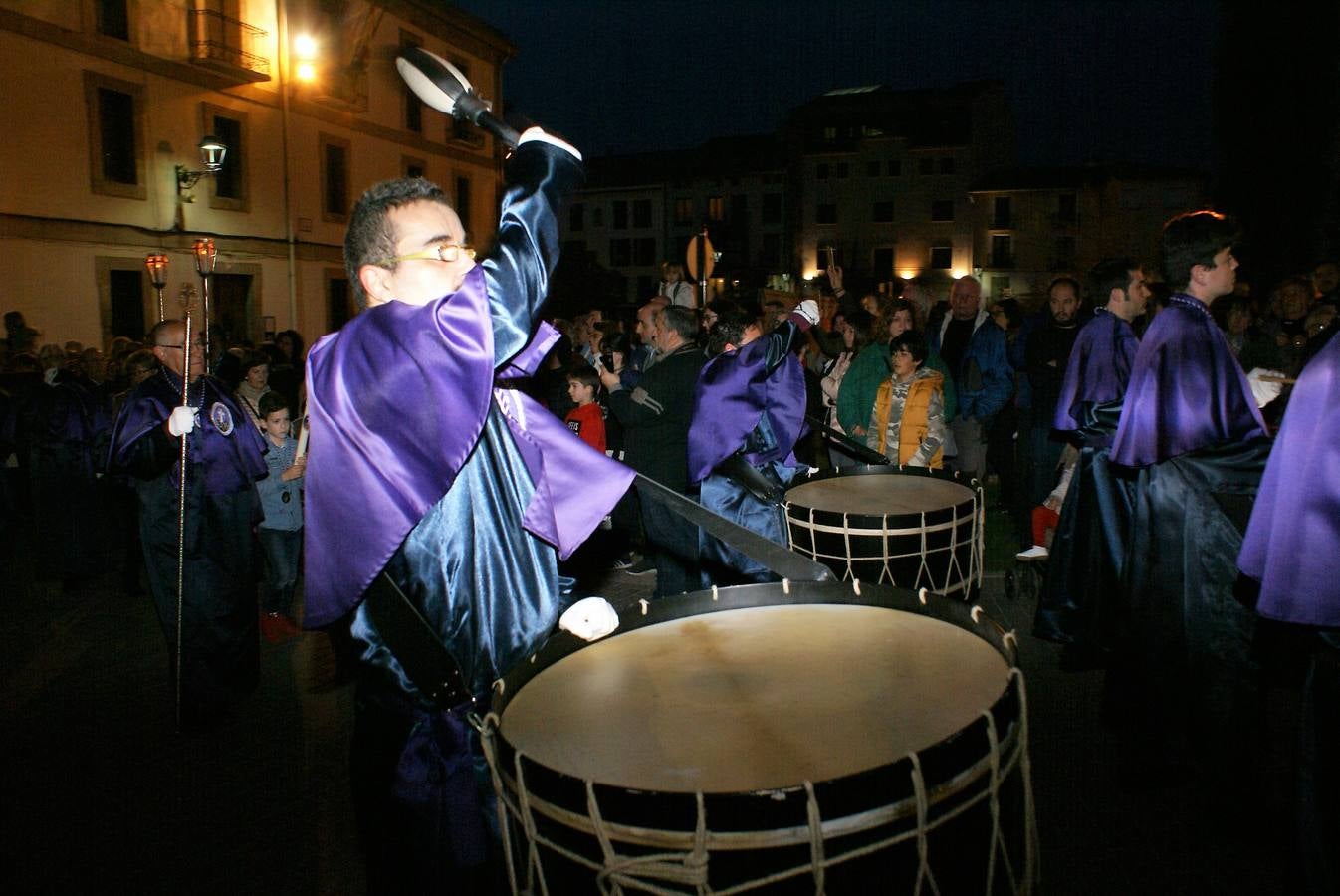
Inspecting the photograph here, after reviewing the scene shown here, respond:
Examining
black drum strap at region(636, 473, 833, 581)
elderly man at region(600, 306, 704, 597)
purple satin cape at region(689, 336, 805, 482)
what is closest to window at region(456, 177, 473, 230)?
elderly man at region(600, 306, 704, 597)

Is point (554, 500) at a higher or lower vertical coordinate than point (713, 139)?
lower

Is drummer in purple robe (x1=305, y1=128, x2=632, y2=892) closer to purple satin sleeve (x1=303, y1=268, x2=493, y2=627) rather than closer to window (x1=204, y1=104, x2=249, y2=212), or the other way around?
purple satin sleeve (x1=303, y1=268, x2=493, y2=627)

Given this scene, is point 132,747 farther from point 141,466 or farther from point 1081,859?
point 1081,859

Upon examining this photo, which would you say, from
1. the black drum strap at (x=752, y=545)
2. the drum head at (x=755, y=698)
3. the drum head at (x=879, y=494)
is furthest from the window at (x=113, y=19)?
the drum head at (x=755, y=698)

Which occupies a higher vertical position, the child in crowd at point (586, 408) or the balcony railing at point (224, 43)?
the balcony railing at point (224, 43)

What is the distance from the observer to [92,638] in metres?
6.23

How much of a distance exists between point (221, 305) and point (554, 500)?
71.2 feet

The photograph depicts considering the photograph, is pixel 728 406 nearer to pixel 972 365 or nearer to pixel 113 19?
pixel 972 365

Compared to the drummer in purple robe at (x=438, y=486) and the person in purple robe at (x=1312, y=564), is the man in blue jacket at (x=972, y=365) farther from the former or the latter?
the drummer in purple robe at (x=438, y=486)

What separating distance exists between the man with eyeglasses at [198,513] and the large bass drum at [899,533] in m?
3.03

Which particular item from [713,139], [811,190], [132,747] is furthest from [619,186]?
[132,747]

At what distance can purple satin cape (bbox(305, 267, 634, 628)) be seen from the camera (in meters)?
1.82

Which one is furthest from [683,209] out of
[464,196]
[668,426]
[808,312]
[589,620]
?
[589,620]

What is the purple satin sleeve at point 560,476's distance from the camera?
2105 mm
